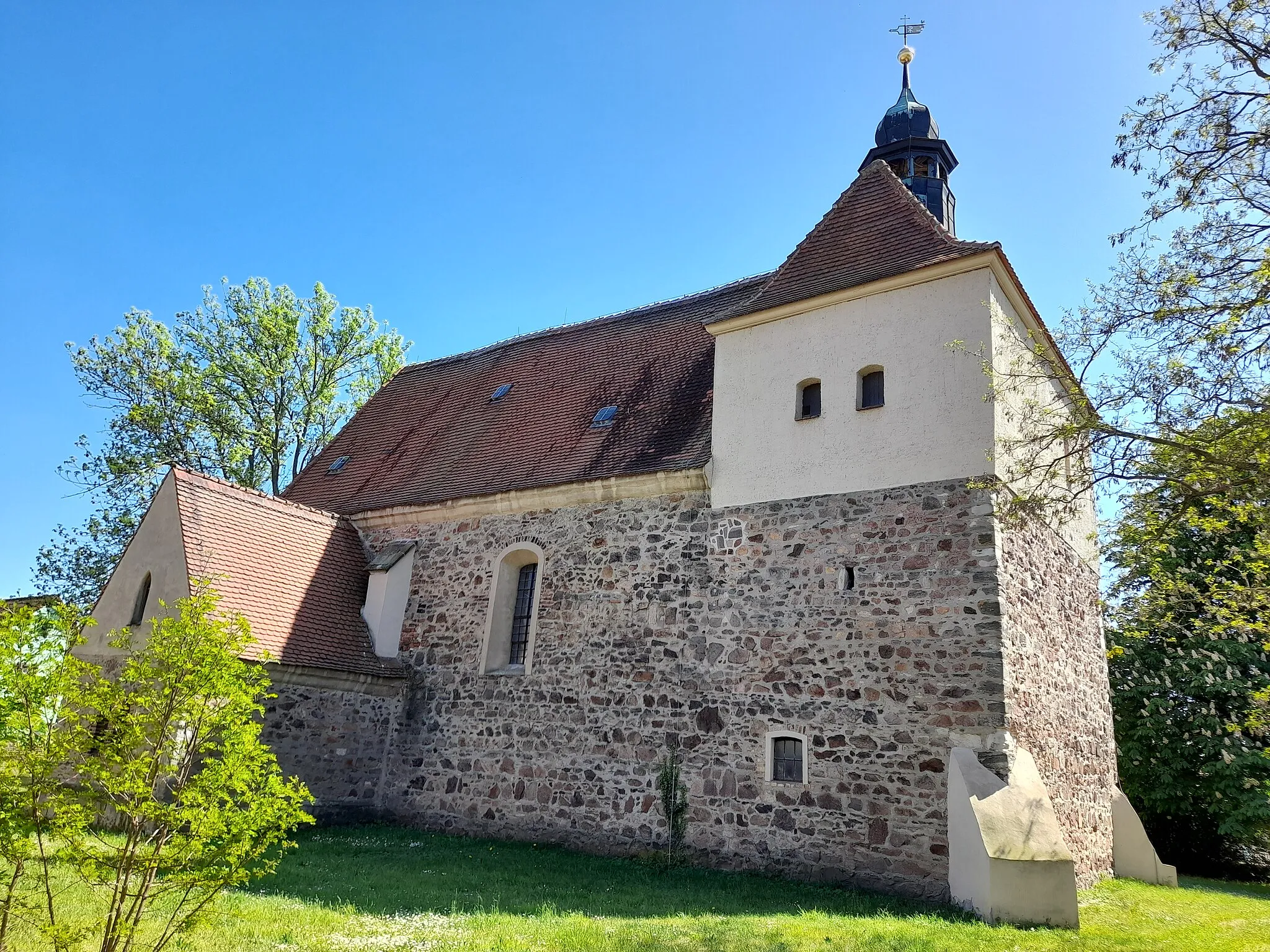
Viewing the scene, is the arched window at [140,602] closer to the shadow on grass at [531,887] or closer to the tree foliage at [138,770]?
the shadow on grass at [531,887]

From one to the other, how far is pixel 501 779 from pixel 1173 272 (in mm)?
10453

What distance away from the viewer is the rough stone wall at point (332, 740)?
Answer: 12.3m

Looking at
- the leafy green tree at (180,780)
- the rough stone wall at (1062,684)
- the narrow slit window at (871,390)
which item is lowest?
the leafy green tree at (180,780)

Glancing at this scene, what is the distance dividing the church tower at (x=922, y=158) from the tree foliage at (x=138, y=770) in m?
15.1

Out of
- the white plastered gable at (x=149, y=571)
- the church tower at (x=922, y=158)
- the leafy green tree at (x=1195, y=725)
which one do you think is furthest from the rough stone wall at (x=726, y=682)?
the church tower at (x=922, y=158)

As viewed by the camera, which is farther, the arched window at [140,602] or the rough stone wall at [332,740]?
the arched window at [140,602]

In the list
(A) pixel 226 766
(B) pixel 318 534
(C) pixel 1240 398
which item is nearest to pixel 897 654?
(C) pixel 1240 398

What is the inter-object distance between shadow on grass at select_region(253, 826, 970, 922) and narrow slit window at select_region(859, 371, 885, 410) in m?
5.78

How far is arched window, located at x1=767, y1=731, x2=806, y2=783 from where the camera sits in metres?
10.0

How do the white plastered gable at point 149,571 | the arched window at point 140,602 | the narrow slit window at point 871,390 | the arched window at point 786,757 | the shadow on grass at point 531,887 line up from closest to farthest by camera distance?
the shadow on grass at point 531,887
the arched window at point 786,757
the narrow slit window at point 871,390
the white plastered gable at point 149,571
the arched window at point 140,602

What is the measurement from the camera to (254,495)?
1444cm

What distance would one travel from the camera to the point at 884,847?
9.13 meters

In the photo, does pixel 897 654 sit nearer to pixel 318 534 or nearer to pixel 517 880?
pixel 517 880

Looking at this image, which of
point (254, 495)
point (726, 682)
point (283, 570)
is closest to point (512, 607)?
point (283, 570)
